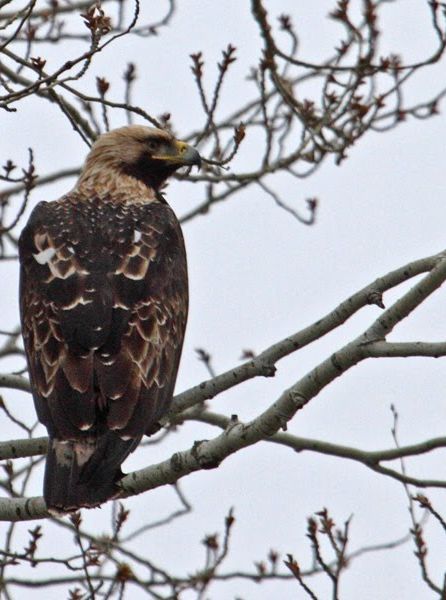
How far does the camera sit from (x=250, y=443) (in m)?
7.10

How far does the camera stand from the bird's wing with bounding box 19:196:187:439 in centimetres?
740

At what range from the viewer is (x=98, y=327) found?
765 cm

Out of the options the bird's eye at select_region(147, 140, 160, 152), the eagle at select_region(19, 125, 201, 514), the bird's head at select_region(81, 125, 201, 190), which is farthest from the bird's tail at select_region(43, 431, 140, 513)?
the bird's eye at select_region(147, 140, 160, 152)

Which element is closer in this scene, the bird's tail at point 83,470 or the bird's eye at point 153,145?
the bird's tail at point 83,470

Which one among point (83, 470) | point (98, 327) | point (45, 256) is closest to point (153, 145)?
point (45, 256)

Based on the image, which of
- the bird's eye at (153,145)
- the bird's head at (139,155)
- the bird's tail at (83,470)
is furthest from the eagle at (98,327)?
the bird's eye at (153,145)

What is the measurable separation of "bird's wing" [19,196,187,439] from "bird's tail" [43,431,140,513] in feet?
0.21

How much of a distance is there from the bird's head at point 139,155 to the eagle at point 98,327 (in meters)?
0.43

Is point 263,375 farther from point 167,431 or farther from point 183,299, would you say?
point 167,431

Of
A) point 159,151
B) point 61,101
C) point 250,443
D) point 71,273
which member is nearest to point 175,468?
point 250,443

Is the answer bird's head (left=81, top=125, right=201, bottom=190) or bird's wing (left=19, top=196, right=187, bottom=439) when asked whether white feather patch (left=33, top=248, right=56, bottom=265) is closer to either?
bird's wing (left=19, top=196, right=187, bottom=439)

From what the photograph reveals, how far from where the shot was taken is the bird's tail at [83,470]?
23.1 ft

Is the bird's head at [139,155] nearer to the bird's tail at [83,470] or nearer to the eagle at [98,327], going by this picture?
the eagle at [98,327]

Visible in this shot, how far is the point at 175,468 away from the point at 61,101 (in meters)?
2.67
